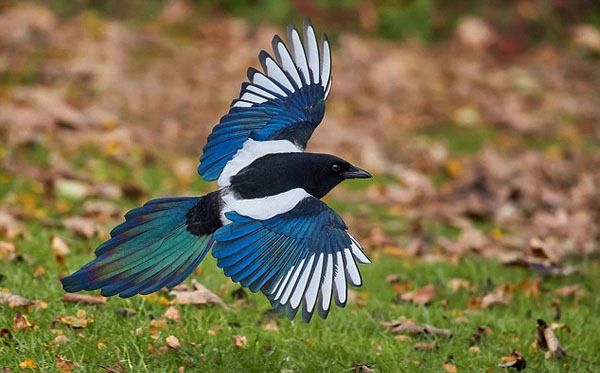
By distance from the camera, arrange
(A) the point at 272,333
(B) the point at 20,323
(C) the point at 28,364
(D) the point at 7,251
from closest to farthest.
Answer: (C) the point at 28,364 → (B) the point at 20,323 → (A) the point at 272,333 → (D) the point at 7,251

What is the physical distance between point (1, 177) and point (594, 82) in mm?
7043

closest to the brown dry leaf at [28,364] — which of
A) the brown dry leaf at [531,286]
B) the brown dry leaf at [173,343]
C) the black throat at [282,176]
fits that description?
the brown dry leaf at [173,343]

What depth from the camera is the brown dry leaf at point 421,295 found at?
502 centimetres

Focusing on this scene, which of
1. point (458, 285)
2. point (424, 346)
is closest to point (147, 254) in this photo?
point (424, 346)

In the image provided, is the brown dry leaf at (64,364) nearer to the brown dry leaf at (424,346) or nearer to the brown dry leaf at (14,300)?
the brown dry leaf at (14,300)

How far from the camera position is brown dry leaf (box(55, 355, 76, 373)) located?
354cm

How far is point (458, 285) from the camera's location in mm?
5371

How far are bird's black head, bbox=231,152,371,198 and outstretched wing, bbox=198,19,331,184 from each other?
196 mm

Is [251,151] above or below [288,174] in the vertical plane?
above

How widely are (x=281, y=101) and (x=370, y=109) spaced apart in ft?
19.5

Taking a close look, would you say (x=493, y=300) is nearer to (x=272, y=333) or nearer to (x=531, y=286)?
(x=531, y=286)

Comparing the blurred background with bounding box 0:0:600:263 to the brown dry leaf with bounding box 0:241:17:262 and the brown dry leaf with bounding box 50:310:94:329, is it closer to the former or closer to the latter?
the brown dry leaf with bounding box 0:241:17:262

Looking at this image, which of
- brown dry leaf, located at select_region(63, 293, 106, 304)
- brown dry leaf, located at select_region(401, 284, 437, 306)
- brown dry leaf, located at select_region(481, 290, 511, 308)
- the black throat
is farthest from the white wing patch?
brown dry leaf, located at select_region(481, 290, 511, 308)

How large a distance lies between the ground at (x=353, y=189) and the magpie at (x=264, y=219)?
374 mm
